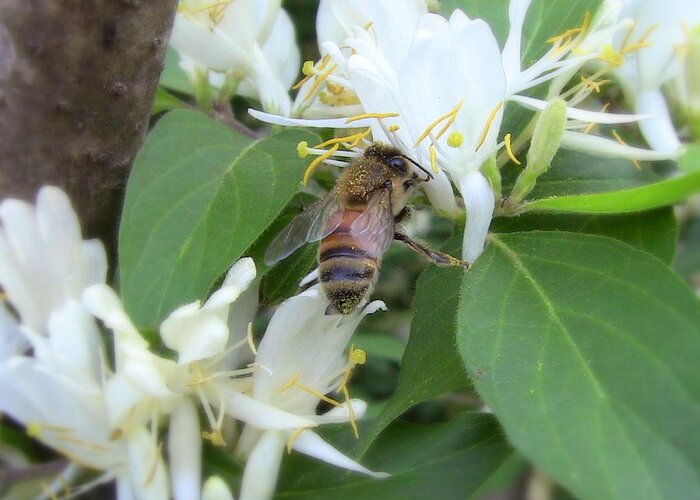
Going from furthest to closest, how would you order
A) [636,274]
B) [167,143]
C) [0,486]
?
[0,486], [167,143], [636,274]

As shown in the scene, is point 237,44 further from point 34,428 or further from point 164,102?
point 34,428

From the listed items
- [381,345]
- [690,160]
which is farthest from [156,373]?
[381,345]

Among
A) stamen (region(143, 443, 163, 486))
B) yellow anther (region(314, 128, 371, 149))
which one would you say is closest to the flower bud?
yellow anther (region(314, 128, 371, 149))

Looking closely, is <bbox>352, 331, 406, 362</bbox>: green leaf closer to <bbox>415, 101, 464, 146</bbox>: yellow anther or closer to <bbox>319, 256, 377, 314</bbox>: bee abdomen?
<bbox>319, 256, 377, 314</bbox>: bee abdomen

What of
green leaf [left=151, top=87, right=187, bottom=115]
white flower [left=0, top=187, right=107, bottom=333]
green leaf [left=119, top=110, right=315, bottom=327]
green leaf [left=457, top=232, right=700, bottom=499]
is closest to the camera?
green leaf [left=457, top=232, right=700, bottom=499]

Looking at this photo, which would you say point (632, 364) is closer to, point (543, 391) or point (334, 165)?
point (543, 391)

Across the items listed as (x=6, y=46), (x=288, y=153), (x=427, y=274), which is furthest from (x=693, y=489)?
(x=6, y=46)
